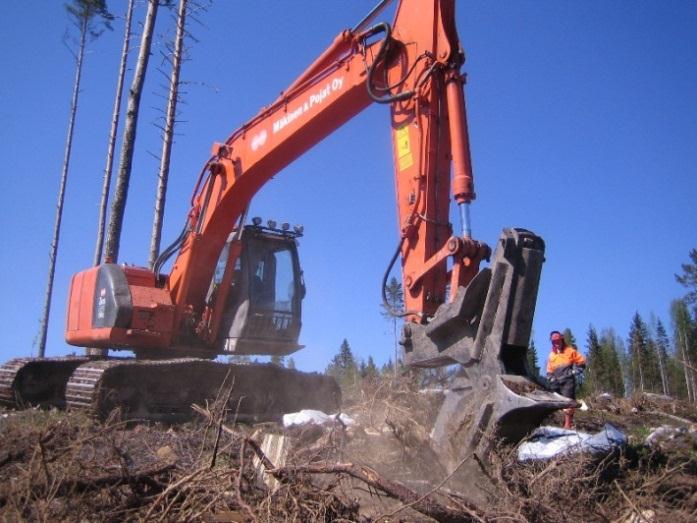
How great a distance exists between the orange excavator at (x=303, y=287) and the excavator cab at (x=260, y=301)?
20 millimetres

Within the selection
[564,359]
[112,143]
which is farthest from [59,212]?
[564,359]

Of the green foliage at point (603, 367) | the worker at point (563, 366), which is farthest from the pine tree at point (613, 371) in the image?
the worker at point (563, 366)

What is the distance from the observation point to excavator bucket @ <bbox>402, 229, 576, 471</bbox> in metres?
3.60

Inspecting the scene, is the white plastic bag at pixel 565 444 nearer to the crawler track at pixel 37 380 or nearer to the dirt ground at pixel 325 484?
the dirt ground at pixel 325 484

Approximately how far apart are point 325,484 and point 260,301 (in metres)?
5.16

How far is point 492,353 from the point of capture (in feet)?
12.7

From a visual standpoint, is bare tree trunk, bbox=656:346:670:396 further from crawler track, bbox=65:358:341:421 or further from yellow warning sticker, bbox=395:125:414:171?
yellow warning sticker, bbox=395:125:414:171

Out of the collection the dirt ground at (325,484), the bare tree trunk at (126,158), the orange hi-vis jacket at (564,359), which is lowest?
the dirt ground at (325,484)

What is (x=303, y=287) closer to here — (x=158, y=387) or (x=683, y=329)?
(x=158, y=387)

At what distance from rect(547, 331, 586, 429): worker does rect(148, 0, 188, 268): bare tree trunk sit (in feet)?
25.9

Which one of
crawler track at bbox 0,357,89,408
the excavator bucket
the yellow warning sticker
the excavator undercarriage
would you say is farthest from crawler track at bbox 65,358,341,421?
the excavator bucket

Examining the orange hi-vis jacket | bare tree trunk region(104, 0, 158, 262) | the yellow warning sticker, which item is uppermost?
bare tree trunk region(104, 0, 158, 262)

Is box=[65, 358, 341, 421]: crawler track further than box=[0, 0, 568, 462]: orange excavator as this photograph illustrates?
Yes

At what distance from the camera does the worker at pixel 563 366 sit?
8633 mm
